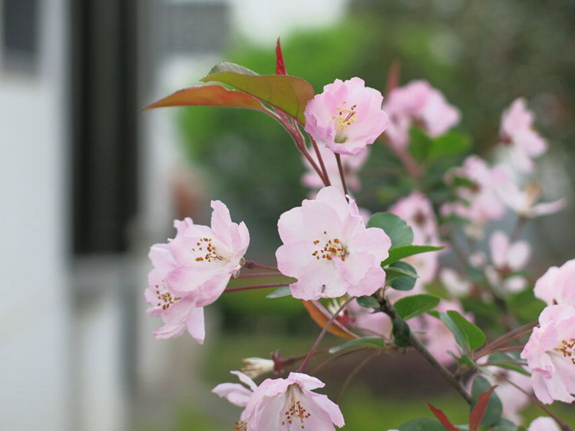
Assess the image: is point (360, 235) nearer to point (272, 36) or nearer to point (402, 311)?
point (402, 311)

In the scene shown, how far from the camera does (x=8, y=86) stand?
11.9 feet

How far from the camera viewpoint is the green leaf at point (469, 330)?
63 centimetres

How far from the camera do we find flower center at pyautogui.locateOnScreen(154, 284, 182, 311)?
0.61m

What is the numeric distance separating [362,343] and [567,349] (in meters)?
0.13

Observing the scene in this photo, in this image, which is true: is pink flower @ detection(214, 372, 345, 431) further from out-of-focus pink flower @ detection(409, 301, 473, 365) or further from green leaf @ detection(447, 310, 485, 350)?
out-of-focus pink flower @ detection(409, 301, 473, 365)

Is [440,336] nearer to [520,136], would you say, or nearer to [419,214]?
[419,214]

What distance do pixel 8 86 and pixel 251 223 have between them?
6.23 m

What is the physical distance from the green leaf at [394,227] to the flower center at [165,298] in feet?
0.47

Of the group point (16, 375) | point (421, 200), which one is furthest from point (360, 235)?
point (16, 375)

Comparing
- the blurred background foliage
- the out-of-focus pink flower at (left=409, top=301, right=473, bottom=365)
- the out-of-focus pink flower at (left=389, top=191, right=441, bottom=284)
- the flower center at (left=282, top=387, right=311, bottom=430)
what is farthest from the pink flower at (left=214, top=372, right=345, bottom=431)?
the blurred background foliage

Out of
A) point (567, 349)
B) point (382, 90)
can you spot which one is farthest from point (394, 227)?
point (382, 90)

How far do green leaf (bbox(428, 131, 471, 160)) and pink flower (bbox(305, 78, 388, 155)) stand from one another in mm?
488

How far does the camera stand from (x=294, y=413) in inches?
22.6

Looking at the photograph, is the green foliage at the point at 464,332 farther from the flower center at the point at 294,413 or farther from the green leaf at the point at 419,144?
the green leaf at the point at 419,144
